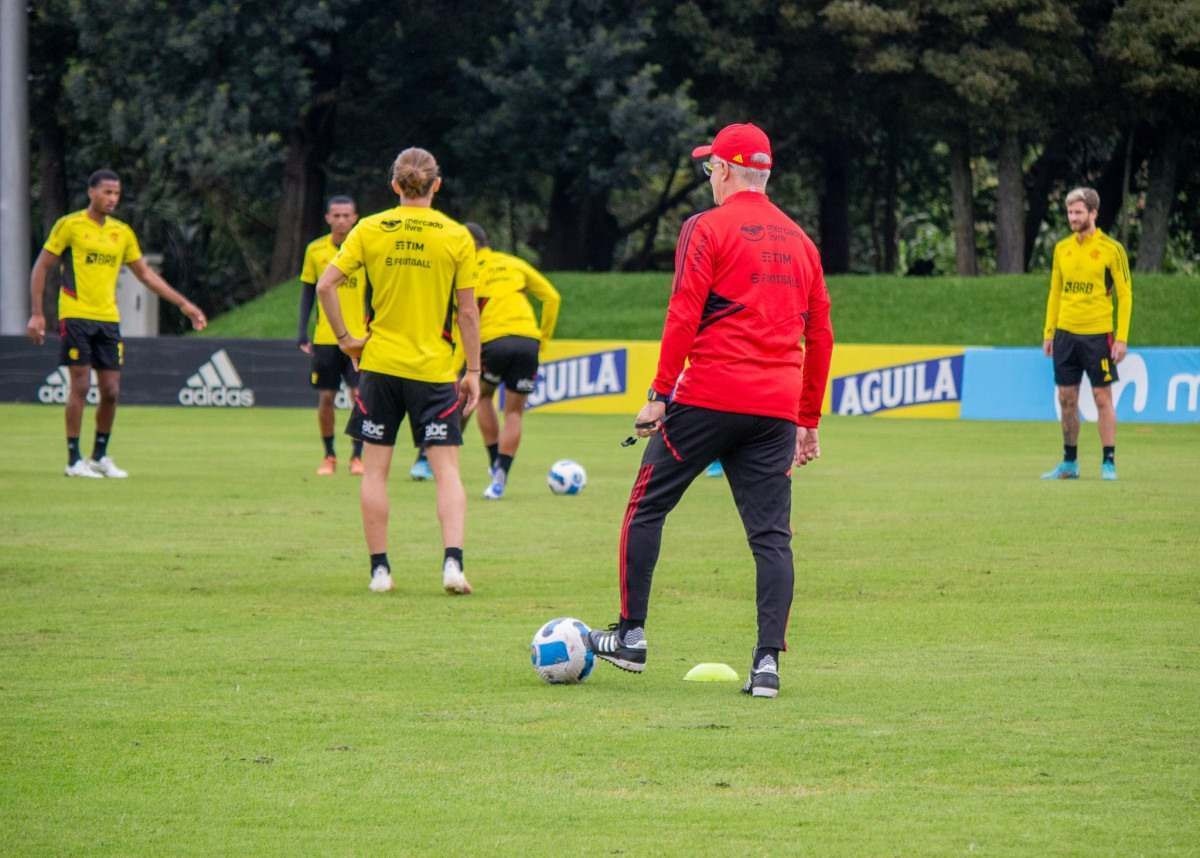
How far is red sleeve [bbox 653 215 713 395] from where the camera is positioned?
6633mm

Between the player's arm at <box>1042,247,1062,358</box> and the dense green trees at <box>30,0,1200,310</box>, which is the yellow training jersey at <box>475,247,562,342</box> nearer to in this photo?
the player's arm at <box>1042,247,1062,358</box>

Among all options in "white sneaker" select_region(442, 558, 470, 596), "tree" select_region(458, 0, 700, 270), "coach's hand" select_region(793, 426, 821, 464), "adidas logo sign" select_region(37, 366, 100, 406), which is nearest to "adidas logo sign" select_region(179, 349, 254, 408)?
"adidas logo sign" select_region(37, 366, 100, 406)

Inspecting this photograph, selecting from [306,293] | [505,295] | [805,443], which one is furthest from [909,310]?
[805,443]

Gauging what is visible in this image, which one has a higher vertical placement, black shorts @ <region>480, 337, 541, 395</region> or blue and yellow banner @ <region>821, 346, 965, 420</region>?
black shorts @ <region>480, 337, 541, 395</region>

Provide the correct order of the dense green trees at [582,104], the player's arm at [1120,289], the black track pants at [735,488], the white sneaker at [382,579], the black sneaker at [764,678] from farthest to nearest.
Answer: the dense green trees at [582,104] < the player's arm at [1120,289] < the white sneaker at [382,579] < the black track pants at [735,488] < the black sneaker at [764,678]

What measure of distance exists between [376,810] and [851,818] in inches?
47.8

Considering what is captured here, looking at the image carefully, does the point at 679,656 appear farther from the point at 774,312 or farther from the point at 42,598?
the point at 42,598

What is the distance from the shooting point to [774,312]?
22.3 feet

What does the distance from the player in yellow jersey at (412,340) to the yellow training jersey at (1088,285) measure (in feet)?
25.1

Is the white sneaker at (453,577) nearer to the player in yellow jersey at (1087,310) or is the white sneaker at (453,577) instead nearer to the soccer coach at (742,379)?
the soccer coach at (742,379)

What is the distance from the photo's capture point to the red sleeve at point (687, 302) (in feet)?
21.8

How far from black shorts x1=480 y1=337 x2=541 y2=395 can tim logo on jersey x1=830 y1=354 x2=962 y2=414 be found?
46.8ft

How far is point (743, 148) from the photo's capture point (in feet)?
22.4

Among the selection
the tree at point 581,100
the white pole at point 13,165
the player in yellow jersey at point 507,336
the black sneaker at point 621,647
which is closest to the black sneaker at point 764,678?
the black sneaker at point 621,647
